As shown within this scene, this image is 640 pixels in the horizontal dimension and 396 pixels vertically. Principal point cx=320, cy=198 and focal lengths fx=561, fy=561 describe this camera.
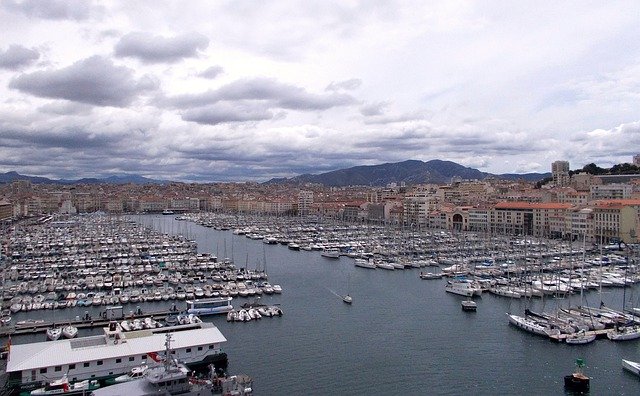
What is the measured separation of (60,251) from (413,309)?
20.7m

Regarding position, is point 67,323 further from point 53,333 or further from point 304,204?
point 304,204

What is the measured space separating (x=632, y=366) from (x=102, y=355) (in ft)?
33.4

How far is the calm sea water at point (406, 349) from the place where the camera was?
10625 millimetres

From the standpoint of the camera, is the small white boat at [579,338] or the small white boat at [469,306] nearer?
the small white boat at [579,338]

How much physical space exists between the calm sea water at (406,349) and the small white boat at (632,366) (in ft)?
0.42

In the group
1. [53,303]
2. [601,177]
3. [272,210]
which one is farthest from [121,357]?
[272,210]

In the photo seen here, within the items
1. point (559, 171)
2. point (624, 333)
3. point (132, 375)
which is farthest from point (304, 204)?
point (132, 375)

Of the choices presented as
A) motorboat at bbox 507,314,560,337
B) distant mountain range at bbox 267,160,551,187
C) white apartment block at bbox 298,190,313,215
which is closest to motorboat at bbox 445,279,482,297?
motorboat at bbox 507,314,560,337

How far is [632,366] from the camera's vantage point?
434 inches

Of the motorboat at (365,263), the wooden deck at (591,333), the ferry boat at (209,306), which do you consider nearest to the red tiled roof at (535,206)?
the motorboat at (365,263)

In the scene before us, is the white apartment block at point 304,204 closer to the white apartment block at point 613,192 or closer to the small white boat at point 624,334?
the white apartment block at point 613,192

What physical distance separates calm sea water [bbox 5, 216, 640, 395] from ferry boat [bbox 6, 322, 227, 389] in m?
0.80

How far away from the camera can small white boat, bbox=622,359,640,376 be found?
35.7 feet

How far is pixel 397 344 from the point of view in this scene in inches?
516
